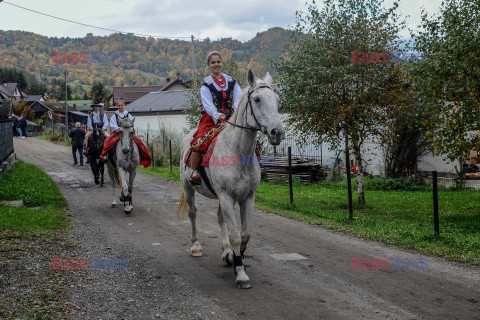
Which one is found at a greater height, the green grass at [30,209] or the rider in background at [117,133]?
the rider in background at [117,133]

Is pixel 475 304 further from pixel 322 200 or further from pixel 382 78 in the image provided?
pixel 322 200

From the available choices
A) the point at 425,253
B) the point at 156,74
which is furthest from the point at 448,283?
the point at 156,74

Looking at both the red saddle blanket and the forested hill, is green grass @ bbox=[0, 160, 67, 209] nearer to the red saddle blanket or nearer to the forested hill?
the red saddle blanket

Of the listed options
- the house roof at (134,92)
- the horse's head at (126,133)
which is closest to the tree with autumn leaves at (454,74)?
the horse's head at (126,133)

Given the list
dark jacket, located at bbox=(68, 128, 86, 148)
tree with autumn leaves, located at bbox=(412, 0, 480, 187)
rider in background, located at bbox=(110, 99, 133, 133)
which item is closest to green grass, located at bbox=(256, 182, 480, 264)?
tree with autumn leaves, located at bbox=(412, 0, 480, 187)

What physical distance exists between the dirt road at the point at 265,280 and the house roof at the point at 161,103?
3357 centimetres

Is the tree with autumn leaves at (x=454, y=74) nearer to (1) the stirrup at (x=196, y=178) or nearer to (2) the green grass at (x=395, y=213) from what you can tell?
(2) the green grass at (x=395, y=213)

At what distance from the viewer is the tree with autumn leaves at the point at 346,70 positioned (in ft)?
38.4

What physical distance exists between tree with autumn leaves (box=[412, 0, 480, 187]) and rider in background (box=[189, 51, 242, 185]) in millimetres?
5687

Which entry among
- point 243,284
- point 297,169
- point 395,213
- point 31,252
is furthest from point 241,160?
point 297,169

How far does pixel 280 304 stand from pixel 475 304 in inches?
87.0

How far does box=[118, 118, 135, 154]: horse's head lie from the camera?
426 inches

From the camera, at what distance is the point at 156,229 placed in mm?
8938

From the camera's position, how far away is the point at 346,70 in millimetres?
11633
